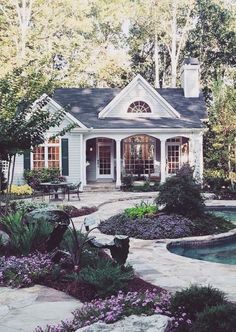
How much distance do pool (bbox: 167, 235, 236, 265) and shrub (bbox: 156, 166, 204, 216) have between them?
1539 millimetres

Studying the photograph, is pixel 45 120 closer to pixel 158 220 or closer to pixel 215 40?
pixel 158 220

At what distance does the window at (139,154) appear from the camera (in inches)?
1047

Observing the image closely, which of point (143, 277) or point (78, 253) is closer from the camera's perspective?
point (78, 253)

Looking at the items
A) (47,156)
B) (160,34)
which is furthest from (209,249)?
(160,34)

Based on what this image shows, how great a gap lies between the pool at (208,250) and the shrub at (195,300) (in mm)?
5522

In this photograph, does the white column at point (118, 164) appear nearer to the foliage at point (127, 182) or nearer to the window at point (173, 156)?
the foliage at point (127, 182)

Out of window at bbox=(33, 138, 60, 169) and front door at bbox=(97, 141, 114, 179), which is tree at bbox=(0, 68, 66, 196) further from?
front door at bbox=(97, 141, 114, 179)

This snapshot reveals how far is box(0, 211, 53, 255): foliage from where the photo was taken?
7625 millimetres

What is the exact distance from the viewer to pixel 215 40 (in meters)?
38.2

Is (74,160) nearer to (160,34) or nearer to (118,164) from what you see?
(118,164)

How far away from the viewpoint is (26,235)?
25.1ft

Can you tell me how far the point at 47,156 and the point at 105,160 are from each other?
11.7 ft

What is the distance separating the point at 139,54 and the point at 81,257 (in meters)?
36.0

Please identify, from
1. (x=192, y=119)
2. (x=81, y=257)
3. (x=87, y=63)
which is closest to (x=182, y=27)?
(x=87, y=63)
